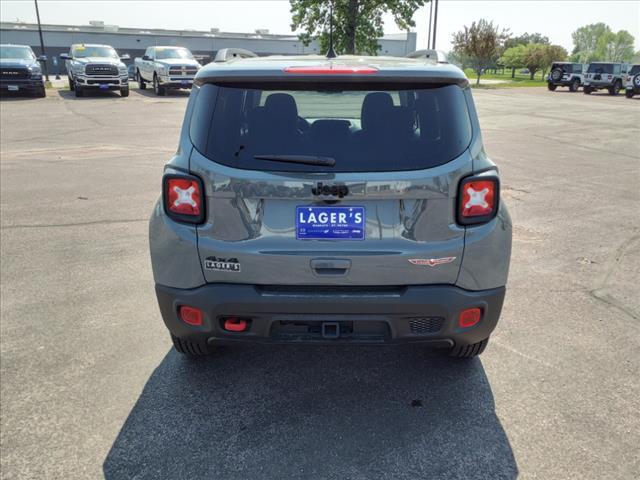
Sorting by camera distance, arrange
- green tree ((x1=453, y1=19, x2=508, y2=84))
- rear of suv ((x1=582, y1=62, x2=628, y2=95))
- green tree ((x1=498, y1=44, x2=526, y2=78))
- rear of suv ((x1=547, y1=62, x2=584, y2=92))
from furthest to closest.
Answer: green tree ((x1=498, y1=44, x2=526, y2=78)) < green tree ((x1=453, y1=19, x2=508, y2=84)) < rear of suv ((x1=547, y1=62, x2=584, y2=92)) < rear of suv ((x1=582, y1=62, x2=628, y2=95))

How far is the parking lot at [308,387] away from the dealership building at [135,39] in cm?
5871

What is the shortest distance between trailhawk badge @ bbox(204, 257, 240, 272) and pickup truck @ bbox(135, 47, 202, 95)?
2292cm

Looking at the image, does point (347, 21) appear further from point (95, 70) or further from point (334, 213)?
point (334, 213)

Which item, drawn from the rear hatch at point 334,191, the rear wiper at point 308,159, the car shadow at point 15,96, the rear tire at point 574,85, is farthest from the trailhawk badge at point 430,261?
the rear tire at point 574,85

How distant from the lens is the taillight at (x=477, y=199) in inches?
103

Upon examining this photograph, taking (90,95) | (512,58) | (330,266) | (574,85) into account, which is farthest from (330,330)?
(512,58)

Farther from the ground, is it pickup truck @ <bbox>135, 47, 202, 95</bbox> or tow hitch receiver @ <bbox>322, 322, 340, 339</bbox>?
pickup truck @ <bbox>135, 47, 202, 95</bbox>

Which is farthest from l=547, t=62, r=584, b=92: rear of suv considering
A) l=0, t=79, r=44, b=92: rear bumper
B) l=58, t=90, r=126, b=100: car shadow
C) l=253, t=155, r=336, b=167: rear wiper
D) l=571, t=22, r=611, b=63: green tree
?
l=571, t=22, r=611, b=63: green tree

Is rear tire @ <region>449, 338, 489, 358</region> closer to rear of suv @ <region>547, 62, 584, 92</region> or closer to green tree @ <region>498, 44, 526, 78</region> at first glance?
→ rear of suv @ <region>547, 62, 584, 92</region>

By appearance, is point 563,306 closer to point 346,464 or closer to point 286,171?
point 346,464

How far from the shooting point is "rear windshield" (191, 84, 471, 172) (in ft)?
8.46

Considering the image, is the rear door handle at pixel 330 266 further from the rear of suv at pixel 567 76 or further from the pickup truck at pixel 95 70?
the rear of suv at pixel 567 76

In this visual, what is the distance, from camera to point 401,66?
273 cm

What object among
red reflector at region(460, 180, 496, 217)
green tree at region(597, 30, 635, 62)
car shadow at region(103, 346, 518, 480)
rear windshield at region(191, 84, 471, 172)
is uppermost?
green tree at region(597, 30, 635, 62)
